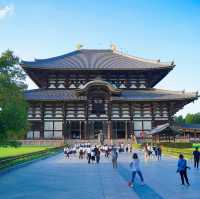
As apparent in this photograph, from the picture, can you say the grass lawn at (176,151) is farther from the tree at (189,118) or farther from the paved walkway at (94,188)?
the tree at (189,118)

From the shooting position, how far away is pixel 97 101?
67000 millimetres

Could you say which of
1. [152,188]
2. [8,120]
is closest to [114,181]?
[152,188]

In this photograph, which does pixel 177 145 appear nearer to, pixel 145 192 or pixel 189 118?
pixel 145 192

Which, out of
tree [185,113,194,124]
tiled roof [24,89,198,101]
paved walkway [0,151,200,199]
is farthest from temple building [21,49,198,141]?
tree [185,113,194,124]

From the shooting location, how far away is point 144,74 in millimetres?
71188

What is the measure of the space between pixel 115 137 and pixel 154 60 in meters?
18.6

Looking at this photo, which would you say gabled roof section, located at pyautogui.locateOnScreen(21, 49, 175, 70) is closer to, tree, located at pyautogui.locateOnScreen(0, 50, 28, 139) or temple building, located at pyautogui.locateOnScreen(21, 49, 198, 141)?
temple building, located at pyautogui.locateOnScreen(21, 49, 198, 141)

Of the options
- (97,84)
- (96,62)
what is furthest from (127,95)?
(96,62)

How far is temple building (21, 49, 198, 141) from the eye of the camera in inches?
2534

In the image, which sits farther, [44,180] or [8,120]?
[8,120]

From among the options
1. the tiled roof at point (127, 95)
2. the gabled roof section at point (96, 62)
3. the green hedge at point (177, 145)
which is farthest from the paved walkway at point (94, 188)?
the gabled roof section at point (96, 62)

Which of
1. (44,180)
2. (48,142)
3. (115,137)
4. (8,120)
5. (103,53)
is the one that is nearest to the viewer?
(44,180)

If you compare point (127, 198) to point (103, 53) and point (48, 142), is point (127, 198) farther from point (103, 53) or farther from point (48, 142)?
point (103, 53)

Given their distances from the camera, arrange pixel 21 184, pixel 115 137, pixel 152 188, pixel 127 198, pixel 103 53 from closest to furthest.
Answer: pixel 127 198, pixel 152 188, pixel 21 184, pixel 115 137, pixel 103 53
